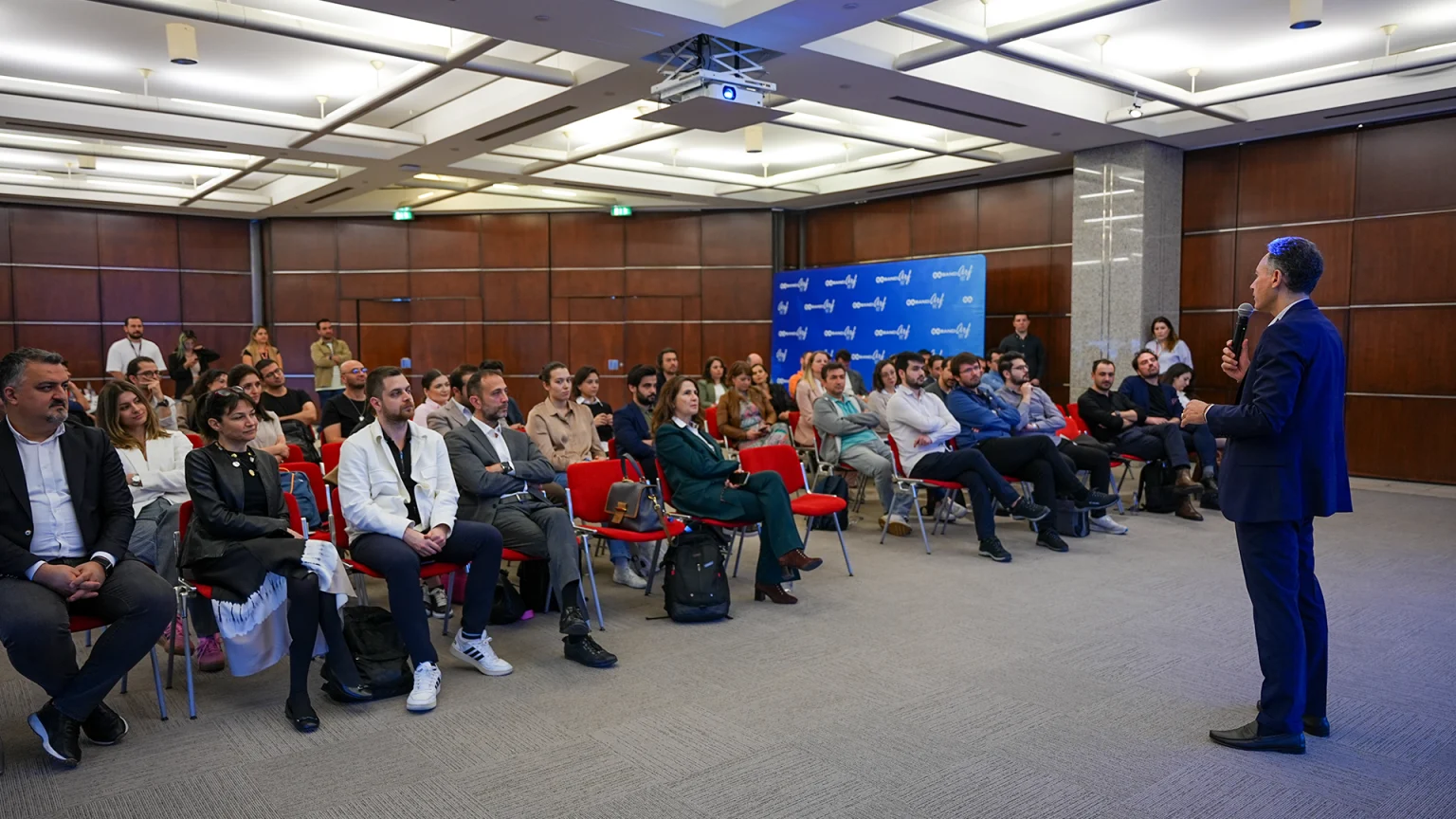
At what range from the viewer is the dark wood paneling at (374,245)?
1505cm

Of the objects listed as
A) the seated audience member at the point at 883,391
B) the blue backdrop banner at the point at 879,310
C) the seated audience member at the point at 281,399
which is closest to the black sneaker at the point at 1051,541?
the seated audience member at the point at 883,391

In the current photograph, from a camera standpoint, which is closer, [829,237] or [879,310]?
[879,310]

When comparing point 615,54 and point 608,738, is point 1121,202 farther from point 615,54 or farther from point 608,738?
point 608,738

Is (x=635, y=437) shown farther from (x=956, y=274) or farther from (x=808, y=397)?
(x=956, y=274)

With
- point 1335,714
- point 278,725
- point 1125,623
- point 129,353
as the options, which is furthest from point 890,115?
point 129,353

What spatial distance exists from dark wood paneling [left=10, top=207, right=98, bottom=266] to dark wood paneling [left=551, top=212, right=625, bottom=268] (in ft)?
21.1

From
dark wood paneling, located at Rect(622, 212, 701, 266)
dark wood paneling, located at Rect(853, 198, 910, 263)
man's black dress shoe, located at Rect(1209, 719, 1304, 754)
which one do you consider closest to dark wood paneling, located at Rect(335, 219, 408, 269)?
dark wood paneling, located at Rect(622, 212, 701, 266)

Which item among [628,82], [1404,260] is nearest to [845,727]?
[628,82]

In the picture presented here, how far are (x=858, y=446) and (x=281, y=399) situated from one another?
4.12 metres

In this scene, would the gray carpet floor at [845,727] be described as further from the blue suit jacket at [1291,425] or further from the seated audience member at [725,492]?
the blue suit jacket at [1291,425]

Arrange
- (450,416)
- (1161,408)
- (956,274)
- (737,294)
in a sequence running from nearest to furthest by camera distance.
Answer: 1. (450,416)
2. (1161,408)
3. (956,274)
4. (737,294)

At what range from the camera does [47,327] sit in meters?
13.6

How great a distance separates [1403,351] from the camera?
30.9ft

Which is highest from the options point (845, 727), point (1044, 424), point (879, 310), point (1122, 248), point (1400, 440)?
point (1122, 248)
